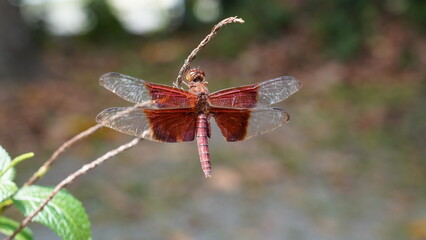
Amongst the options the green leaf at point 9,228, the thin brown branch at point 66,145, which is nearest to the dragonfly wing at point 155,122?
the thin brown branch at point 66,145

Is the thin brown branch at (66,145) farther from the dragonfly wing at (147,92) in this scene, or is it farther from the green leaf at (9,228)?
the dragonfly wing at (147,92)

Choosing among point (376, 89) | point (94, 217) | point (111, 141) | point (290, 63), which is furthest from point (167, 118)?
point (290, 63)

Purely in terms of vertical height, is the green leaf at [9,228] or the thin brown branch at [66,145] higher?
the thin brown branch at [66,145]

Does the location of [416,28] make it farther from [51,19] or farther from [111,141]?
[51,19]

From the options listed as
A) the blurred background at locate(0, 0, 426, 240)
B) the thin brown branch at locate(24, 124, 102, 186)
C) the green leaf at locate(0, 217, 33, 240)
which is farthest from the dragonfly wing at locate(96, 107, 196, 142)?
the blurred background at locate(0, 0, 426, 240)

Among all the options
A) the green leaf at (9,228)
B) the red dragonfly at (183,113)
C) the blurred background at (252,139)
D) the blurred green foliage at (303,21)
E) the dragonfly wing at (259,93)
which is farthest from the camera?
the blurred green foliage at (303,21)

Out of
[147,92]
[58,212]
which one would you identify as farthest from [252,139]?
[58,212]
